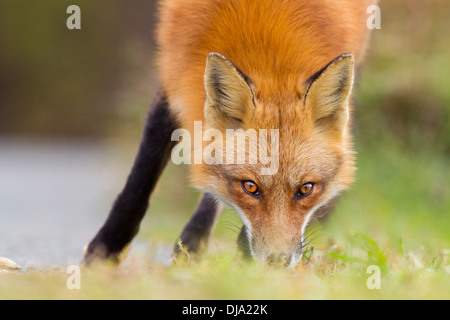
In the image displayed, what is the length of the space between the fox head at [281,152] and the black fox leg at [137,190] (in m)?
0.83

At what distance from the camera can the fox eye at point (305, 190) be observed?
3.61 meters

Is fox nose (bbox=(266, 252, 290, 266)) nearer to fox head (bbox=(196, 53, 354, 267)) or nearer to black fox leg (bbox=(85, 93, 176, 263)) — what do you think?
fox head (bbox=(196, 53, 354, 267))

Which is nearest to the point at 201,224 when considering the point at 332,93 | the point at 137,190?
the point at 137,190

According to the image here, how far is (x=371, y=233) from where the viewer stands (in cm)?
618

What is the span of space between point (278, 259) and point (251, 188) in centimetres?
43

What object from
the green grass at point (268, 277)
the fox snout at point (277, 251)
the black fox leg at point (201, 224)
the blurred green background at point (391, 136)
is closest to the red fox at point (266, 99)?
the fox snout at point (277, 251)

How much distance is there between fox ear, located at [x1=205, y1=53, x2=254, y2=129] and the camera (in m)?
3.54

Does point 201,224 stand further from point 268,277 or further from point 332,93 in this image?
point 268,277

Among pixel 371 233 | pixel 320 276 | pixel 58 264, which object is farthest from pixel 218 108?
pixel 371 233

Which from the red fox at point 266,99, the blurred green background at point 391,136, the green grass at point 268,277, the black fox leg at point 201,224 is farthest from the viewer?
the blurred green background at point 391,136

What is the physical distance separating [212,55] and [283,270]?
1209mm

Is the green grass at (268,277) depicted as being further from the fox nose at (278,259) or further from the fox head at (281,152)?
the fox head at (281,152)

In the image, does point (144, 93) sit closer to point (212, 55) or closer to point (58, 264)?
point (58, 264)

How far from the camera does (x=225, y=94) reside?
3732 mm
